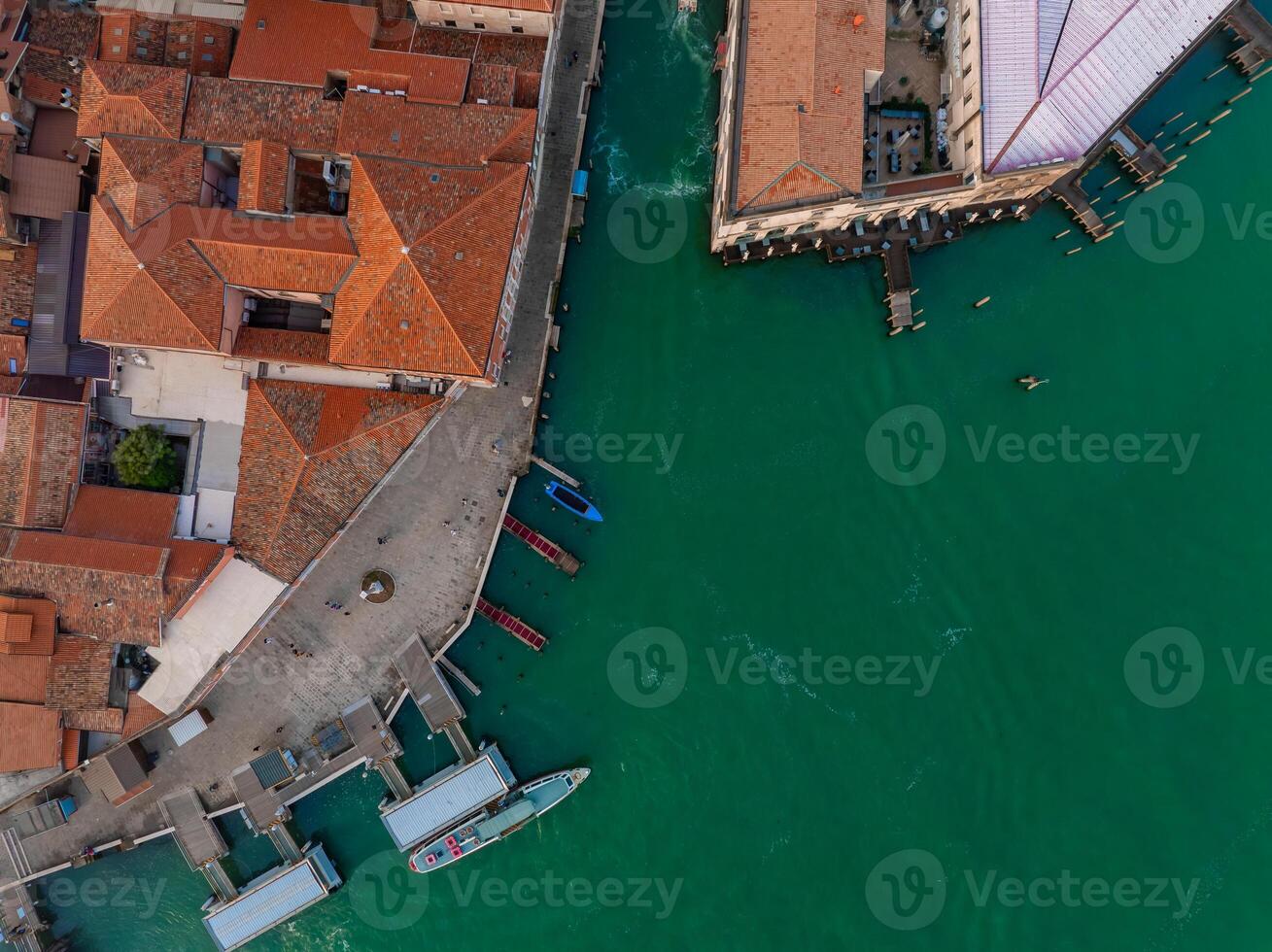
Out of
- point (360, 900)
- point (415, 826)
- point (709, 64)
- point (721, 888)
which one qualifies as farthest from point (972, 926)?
point (709, 64)

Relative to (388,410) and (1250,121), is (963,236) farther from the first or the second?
(388,410)
